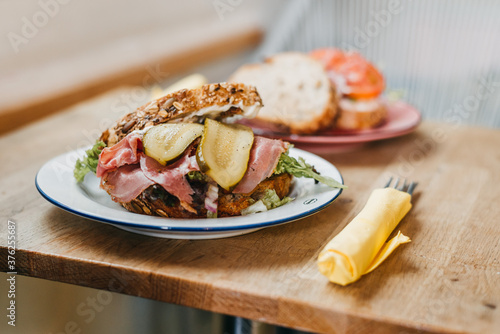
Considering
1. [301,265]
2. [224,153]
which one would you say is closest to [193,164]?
[224,153]

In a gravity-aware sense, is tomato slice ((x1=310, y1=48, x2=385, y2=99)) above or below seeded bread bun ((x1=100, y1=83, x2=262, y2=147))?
below

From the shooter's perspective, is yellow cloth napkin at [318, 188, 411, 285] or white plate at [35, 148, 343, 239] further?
white plate at [35, 148, 343, 239]

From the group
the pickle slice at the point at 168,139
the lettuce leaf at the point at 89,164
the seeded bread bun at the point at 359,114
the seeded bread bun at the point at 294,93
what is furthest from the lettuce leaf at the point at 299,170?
the seeded bread bun at the point at 359,114

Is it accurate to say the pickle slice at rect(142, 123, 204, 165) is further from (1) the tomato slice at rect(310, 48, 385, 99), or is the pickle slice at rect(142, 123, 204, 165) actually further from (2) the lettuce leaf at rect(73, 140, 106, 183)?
(1) the tomato slice at rect(310, 48, 385, 99)

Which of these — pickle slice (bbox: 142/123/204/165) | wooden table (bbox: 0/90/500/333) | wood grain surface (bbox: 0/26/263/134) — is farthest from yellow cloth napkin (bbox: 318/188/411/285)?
wood grain surface (bbox: 0/26/263/134)

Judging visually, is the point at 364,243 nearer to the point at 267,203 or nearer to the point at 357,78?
the point at 267,203
